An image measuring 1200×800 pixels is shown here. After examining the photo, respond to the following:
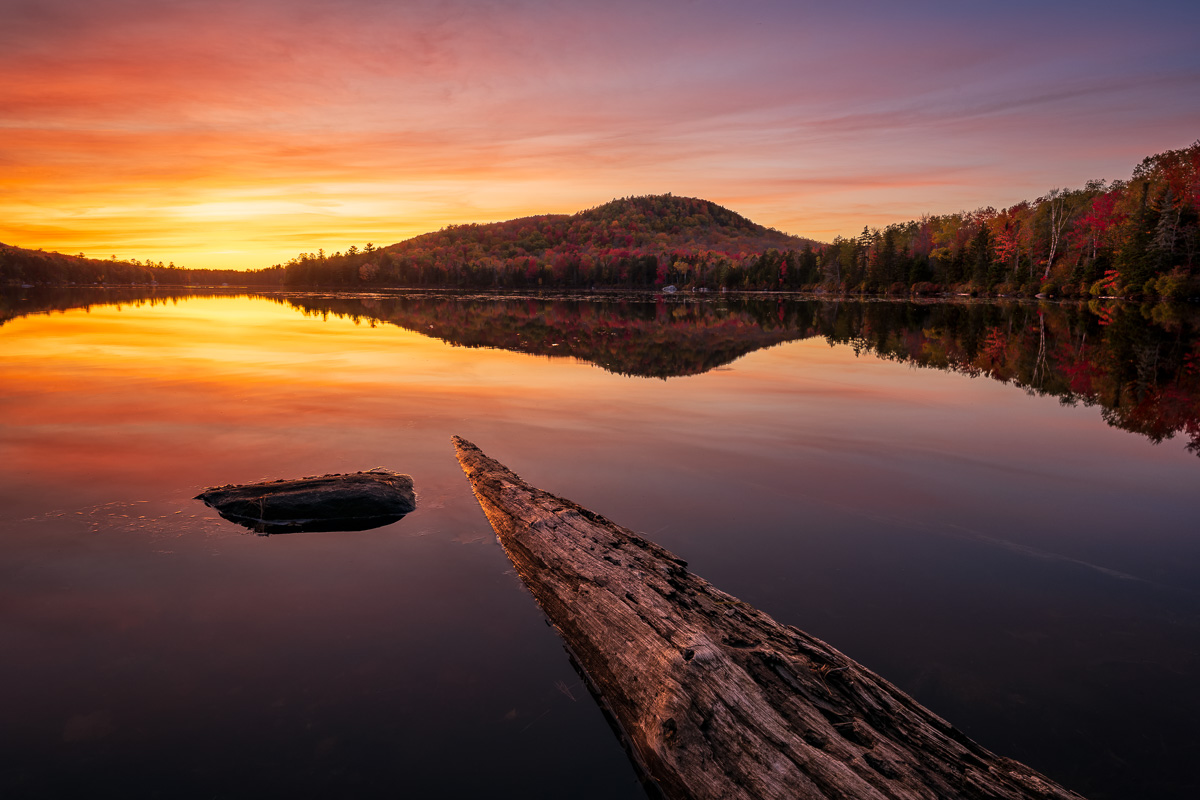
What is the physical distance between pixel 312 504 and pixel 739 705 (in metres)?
7.46

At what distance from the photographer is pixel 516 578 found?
773cm

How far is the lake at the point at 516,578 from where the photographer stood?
503cm

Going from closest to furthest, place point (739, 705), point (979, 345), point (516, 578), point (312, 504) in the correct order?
point (739, 705)
point (516, 578)
point (312, 504)
point (979, 345)

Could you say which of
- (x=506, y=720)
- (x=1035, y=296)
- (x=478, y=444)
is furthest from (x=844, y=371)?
(x=1035, y=296)

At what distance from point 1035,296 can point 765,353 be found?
86.1m

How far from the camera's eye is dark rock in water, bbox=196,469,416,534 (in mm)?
9305

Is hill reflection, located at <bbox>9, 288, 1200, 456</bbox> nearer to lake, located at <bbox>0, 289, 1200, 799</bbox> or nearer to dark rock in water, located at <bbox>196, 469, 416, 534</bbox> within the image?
lake, located at <bbox>0, 289, 1200, 799</bbox>

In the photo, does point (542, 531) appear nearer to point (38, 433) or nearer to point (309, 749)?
point (309, 749)

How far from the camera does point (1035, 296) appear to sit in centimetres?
9256

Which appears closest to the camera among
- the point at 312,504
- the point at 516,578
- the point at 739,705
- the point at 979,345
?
the point at 739,705

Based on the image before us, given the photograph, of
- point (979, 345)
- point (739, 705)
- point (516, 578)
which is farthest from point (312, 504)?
point (979, 345)

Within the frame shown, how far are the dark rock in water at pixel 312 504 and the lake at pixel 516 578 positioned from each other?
317mm

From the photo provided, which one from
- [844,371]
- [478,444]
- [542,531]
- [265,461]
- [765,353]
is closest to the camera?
[542,531]

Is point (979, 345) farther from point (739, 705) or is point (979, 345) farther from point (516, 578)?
point (739, 705)
